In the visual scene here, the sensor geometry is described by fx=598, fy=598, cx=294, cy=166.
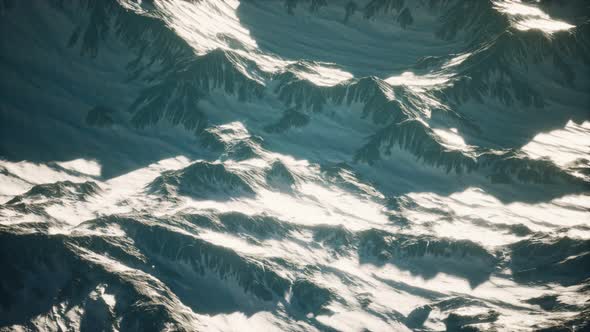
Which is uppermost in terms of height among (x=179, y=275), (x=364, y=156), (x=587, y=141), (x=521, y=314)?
(x=587, y=141)

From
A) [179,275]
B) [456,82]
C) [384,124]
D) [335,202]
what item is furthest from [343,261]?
[456,82]

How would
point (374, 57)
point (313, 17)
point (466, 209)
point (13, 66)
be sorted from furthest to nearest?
point (313, 17) → point (374, 57) → point (13, 66) → point (466, 209)

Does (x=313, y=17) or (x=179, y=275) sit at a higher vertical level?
(x=313, y=17)

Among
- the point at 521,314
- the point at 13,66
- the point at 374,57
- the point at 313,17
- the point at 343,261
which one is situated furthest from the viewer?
the point at 313,17

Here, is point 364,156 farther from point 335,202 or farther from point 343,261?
point 343,261

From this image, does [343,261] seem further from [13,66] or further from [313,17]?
[313,17]

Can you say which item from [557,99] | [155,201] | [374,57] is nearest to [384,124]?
[374,57]

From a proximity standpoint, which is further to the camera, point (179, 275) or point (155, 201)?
point (155, 201)
